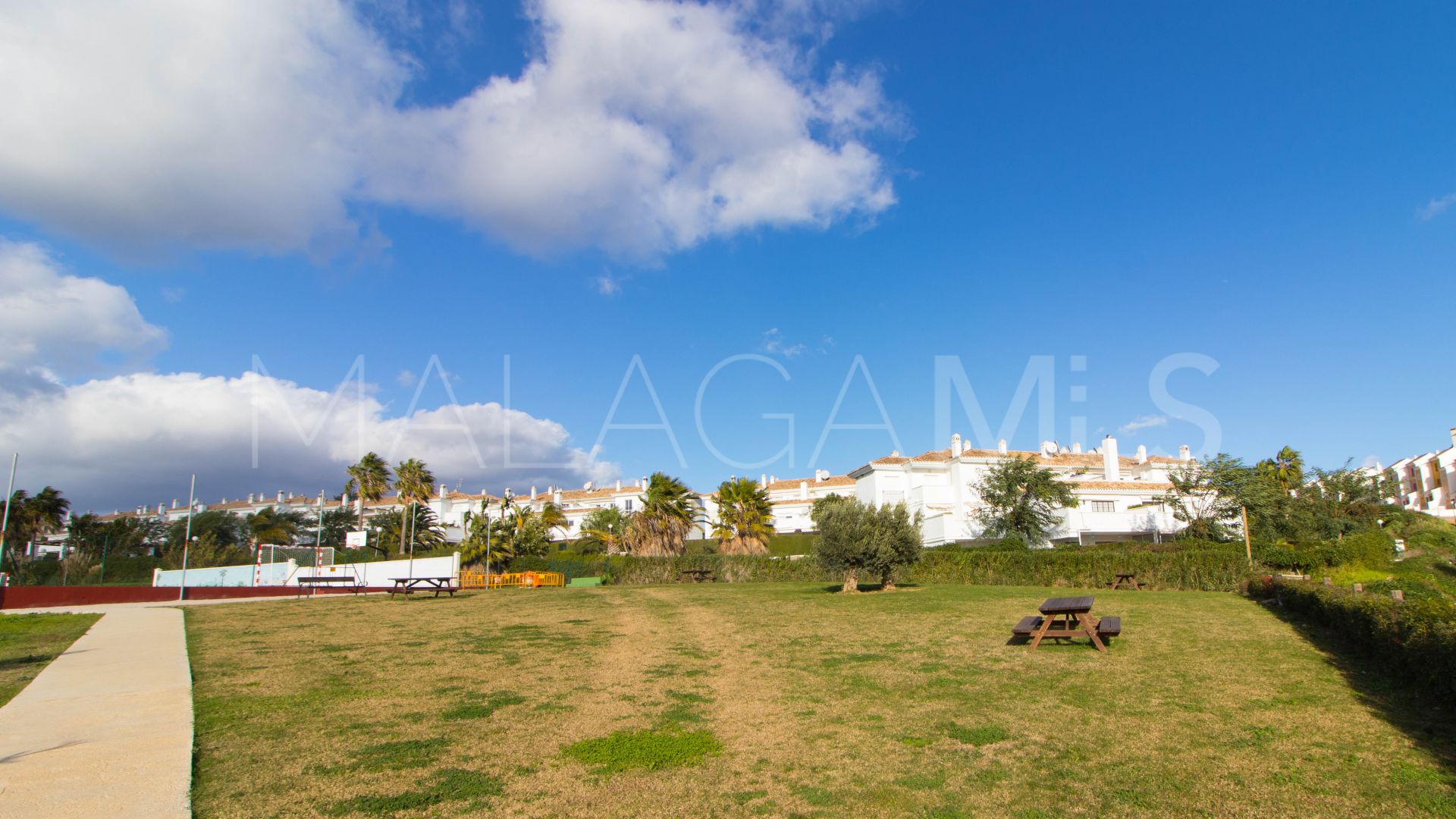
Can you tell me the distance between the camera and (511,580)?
4381 cm

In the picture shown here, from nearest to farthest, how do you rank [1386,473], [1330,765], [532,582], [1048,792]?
[1048,792]
[1330,765]
[532,582]
[1386,473]

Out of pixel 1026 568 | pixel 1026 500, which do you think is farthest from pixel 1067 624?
pixel 1026 500

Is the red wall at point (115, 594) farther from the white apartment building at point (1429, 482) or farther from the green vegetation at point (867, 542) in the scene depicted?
the white apartment building at point (1429, 482)

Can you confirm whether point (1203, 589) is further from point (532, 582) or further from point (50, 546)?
point (50, 546)

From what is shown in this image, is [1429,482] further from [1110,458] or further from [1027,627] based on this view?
[1027,627]

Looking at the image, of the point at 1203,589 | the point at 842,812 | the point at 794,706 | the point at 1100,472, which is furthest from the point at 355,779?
the point at 1100,472

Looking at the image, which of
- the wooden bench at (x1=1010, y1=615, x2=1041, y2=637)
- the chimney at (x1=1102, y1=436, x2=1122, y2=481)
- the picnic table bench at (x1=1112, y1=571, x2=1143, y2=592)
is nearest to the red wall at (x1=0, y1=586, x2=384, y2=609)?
the wooden bench at (x1=1010, y1=615, x2=1041, y2=637)

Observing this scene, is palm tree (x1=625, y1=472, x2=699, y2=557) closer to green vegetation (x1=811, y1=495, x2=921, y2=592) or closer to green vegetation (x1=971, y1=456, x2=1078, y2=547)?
green vegetation (x1=971, y1=456, x2=1078, y2=547)

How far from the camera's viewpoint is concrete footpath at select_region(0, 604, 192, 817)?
510 centimetres

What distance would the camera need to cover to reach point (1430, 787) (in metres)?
5.53

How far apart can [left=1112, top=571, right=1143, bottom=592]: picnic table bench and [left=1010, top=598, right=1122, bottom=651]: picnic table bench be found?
18.1 metres

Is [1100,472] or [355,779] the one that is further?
[1100,472]

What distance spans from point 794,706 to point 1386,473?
79247 mm

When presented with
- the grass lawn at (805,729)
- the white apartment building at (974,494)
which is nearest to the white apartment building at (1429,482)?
the white apartment building at (974,494)
